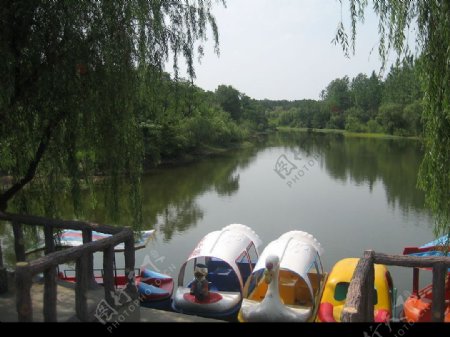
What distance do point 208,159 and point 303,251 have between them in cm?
3204

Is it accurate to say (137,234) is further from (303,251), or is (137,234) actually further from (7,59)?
(303,251)

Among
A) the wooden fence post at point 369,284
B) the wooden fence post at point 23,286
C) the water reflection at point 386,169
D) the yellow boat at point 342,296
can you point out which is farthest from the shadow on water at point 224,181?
the wooden fence post at point 369,284

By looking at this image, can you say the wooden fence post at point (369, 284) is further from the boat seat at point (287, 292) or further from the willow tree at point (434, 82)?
the boat seat at point (287, 292)

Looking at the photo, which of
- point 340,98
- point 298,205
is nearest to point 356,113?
point 340,98

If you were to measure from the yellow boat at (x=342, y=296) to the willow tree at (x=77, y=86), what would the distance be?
3.72 metres

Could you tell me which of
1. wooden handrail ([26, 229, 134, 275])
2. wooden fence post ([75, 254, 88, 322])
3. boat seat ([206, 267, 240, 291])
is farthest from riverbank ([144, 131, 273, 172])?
wooden fence post ([75, 254, 88, 322])

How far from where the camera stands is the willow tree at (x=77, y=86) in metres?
5.16

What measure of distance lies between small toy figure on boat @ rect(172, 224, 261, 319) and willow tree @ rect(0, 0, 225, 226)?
9.35ft

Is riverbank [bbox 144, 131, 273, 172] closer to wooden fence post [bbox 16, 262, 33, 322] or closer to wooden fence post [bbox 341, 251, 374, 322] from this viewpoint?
wooden fence post [bbox 341, 251, 374, 322]

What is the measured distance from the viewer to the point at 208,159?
4053 cm

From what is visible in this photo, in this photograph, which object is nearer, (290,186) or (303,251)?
(303,251)
